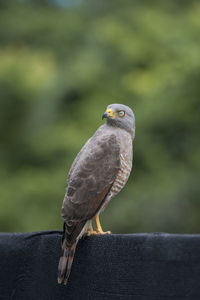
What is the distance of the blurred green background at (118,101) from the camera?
764 cm

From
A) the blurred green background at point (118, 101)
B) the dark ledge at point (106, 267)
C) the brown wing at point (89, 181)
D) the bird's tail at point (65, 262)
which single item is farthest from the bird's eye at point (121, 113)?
the blurred green background at point (118, 101)

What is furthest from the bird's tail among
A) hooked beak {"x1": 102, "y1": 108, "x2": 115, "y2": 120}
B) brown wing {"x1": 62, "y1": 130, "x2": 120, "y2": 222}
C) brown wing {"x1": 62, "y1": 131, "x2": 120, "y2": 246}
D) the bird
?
hooked beak {"x1": 102, "y1": 108, "x2": 115, "y2": 120}

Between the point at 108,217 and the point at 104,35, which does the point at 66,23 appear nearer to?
the point at 104,35

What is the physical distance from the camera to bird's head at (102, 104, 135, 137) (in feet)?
11.9

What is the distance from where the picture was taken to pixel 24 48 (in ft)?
31.4

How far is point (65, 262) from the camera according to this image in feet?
8.67

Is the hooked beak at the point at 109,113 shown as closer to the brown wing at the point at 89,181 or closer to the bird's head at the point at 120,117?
the bird's head at the point at 120,117

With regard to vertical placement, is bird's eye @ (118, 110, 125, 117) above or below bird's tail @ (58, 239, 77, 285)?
above

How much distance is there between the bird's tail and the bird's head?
3.60ft

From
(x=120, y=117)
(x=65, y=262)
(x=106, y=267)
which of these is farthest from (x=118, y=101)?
(x=106, y=267)

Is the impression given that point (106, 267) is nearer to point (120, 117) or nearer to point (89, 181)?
point (89, 181)

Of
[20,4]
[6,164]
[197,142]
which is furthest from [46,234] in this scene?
[20,4]

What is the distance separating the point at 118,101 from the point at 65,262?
17.9ft

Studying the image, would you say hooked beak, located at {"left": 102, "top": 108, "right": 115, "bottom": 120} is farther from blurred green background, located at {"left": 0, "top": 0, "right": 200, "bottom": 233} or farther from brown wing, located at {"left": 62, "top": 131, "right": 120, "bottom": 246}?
blurred green background, located at {"left": 0, "top": 0, "right": 200, "bottom": 233}
